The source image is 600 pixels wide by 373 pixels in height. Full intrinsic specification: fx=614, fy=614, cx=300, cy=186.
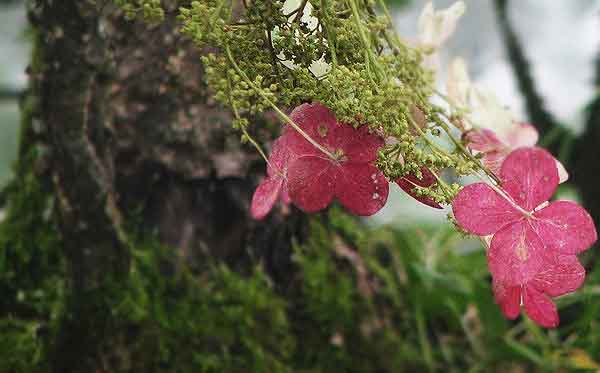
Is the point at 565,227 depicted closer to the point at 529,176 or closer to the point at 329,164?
the point at 529,176

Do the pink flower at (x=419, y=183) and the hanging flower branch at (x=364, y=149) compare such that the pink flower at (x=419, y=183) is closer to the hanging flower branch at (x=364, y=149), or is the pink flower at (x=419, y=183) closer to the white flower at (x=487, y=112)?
the hanging flower branch at (x=364, y=149)

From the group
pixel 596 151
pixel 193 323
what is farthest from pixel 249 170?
pixel 596 151

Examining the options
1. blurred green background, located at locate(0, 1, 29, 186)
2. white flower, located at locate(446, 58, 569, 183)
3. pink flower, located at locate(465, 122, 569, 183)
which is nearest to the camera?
pink flower, located at locate(465, 122, 569, 183)

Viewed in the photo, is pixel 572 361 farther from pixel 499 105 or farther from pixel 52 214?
pixel 52 214

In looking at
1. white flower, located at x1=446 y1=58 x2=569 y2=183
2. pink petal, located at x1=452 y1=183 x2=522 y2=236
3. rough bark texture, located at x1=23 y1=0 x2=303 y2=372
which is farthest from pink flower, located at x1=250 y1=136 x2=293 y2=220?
rough bark texture, located at x1=23 y1=0 x2=303 y2=372

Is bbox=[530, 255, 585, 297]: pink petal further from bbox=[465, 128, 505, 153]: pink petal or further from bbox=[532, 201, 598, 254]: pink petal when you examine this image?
bbox=[465, 128, 505, 153]: pink petal

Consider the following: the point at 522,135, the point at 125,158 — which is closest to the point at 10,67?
the point at 125,158
